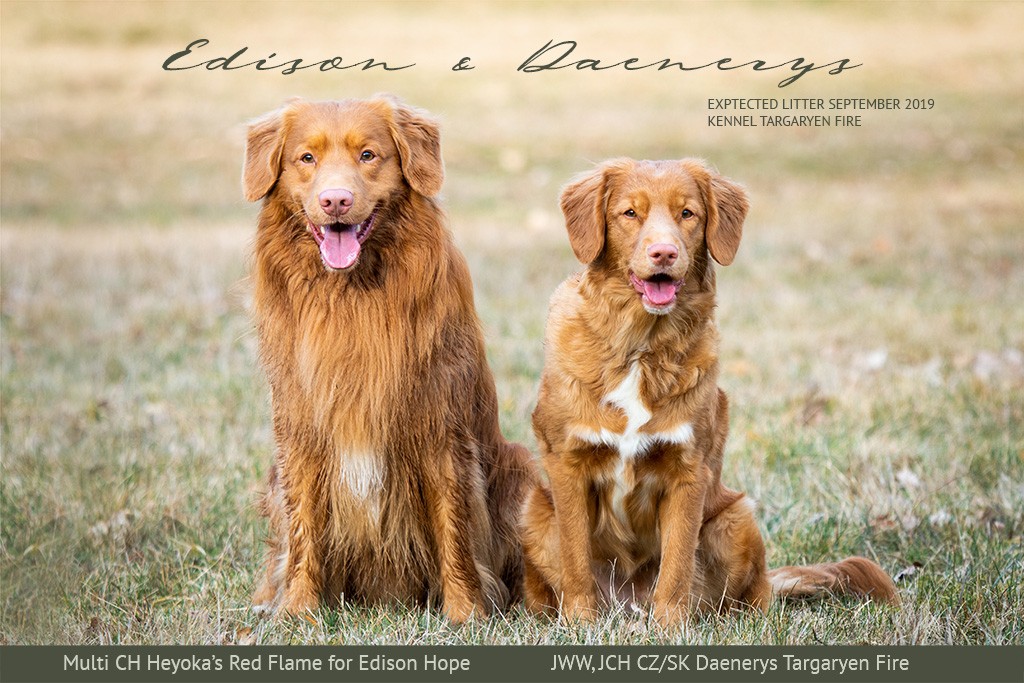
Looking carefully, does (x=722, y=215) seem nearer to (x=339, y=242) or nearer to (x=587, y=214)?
(x=587, y=214)

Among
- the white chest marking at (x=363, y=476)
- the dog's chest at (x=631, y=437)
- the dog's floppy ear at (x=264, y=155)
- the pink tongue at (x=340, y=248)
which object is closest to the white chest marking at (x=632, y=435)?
the dog's chest at (x=631, y=437)

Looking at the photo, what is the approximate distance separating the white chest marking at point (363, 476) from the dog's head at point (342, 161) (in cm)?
68

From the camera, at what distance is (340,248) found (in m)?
3.91

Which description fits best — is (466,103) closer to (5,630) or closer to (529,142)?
(529,142)

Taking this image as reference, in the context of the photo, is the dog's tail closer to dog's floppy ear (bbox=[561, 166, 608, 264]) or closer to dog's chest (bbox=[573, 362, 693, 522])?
dog's chest (bbox=[573, 362, 693, 522])

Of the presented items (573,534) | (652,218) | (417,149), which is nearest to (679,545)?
(573,534)

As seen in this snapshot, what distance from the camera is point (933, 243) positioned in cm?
1005

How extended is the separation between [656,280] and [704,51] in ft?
37.4

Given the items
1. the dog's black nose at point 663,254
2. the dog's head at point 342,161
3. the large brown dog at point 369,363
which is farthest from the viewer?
the large brown dog at point 369,363

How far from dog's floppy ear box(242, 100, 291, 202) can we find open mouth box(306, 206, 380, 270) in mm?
211

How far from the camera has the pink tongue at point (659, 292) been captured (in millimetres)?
3794

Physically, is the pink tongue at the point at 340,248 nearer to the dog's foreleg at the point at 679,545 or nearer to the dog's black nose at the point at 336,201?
the dog's black nose at the point at 336,201

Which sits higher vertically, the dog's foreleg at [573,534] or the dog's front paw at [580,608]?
the dog's foreleg at [573,534]
